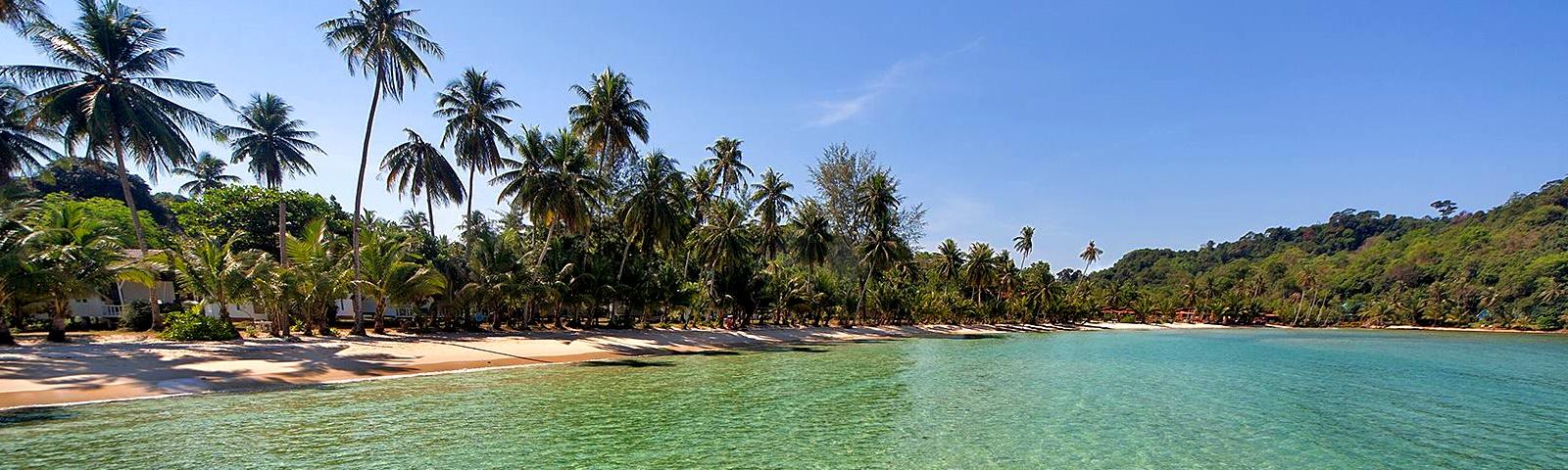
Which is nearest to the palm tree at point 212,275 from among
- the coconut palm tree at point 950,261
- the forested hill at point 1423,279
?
the coconut palm tree at point 950,261

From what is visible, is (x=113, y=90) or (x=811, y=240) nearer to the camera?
(x=113, y=90)

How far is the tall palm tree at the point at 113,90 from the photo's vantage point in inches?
878

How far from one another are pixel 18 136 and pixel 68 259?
32.1ft

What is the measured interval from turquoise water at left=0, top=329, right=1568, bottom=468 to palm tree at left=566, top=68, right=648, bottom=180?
63.9ft

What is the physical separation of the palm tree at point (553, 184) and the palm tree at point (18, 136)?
16480 millimetres

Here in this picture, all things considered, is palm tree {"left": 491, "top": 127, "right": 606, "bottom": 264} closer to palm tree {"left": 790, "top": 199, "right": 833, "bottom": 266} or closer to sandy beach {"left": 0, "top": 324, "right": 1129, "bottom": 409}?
sandy beach {"left": 0, "top": 324, "right": 1129, "bottom": 409}

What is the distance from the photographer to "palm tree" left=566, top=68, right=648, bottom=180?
38.3m

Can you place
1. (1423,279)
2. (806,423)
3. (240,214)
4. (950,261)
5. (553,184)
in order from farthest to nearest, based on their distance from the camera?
(1423,279) < (950,261) < (240,214) < (553,184) < (806,423)

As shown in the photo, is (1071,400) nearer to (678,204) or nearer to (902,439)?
(902,439)

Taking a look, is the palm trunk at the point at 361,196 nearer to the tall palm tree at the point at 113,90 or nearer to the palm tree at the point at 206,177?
the tall palm tree at the point at 113,90

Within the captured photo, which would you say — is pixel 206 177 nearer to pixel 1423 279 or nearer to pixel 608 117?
pixel 608 117

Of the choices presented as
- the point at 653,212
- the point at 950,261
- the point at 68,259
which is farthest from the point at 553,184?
the point at 950,261

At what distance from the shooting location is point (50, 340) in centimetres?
2041

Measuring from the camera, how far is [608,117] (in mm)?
38375
